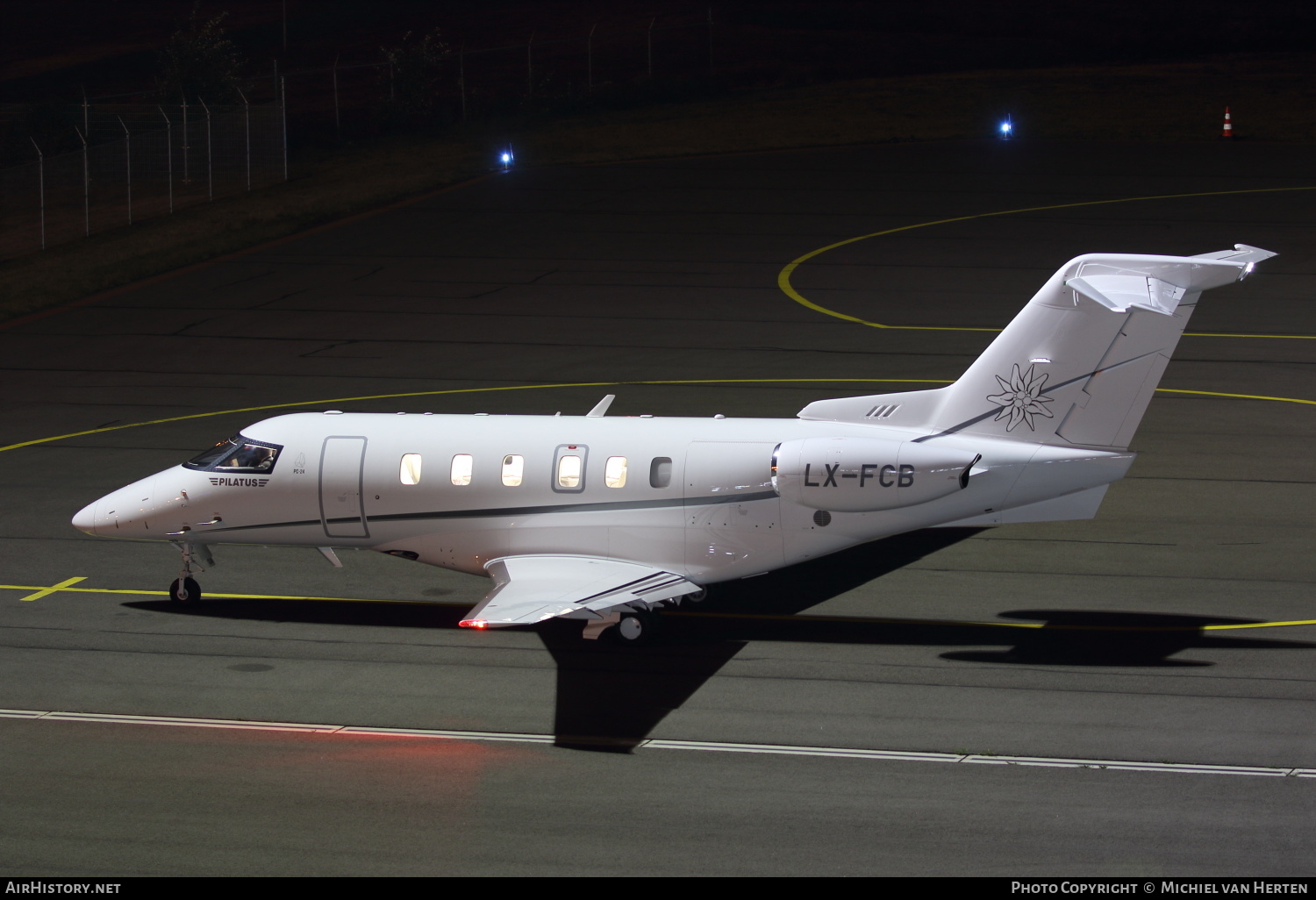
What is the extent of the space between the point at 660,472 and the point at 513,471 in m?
2.30

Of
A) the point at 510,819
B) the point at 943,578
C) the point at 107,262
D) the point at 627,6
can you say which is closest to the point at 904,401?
the point at 943,578

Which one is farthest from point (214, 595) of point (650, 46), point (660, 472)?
point (650, 46)

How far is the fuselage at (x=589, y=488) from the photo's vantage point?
21.6 metres

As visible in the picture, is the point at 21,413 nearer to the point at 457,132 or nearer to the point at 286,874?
the point at 286,874

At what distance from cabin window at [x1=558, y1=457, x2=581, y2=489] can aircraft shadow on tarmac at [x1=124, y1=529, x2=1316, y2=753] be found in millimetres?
2349

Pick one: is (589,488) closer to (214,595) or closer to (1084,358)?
(214,595)

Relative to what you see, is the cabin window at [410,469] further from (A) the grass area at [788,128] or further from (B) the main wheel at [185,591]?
(A) the grass area at [788,128]

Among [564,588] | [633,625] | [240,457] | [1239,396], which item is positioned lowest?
[633,625]

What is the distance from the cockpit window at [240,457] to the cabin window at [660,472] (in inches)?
240

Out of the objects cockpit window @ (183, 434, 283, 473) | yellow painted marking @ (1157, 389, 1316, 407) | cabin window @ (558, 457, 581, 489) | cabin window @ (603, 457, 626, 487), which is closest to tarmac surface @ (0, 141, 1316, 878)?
yellow painted marking @ (1157, 389, 1316, 407)

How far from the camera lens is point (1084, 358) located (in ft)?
70.2

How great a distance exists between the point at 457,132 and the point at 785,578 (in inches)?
1963

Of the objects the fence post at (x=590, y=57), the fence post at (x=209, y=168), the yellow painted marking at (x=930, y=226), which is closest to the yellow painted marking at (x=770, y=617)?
the yellow painted marking at (x=930, y=226)
